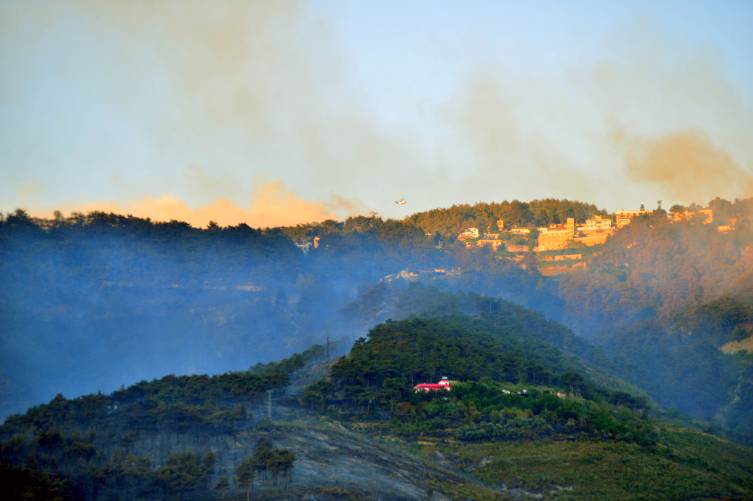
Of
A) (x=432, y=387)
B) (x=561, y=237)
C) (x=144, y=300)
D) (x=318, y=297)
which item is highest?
(x=561, y=237)

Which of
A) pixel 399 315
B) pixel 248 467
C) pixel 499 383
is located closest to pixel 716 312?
pixel 399 315

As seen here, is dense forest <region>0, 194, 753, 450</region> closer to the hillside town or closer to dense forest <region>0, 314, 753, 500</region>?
the hillside town

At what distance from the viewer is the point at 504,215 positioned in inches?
5955

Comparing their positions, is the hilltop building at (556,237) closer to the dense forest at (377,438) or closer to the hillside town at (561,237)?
the hillside town at (561,237)

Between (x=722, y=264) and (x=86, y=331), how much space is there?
67.3m

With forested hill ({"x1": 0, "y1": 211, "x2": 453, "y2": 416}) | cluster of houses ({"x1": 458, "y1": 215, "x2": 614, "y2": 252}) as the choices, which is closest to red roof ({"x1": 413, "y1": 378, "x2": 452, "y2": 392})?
forested hill ({"x1": 0, "y1": 211, "x2": 453, "y2": 416})

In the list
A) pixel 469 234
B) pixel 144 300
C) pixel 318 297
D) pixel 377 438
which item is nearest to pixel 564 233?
pixel 469 234

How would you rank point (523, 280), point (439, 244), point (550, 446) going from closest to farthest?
1. point (550, 446)
2. point (523, 280)
3. point (439, 244)

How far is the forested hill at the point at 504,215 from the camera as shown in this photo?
5881 inches

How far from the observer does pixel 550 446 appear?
58.2 m

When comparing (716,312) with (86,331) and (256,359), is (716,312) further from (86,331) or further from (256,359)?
(86,331)

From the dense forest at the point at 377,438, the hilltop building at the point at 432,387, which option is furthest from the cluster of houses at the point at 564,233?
the hilltop building at the point at 432,387

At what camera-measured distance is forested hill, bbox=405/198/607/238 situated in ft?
490

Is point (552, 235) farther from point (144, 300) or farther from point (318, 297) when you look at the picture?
point (144, 300)
